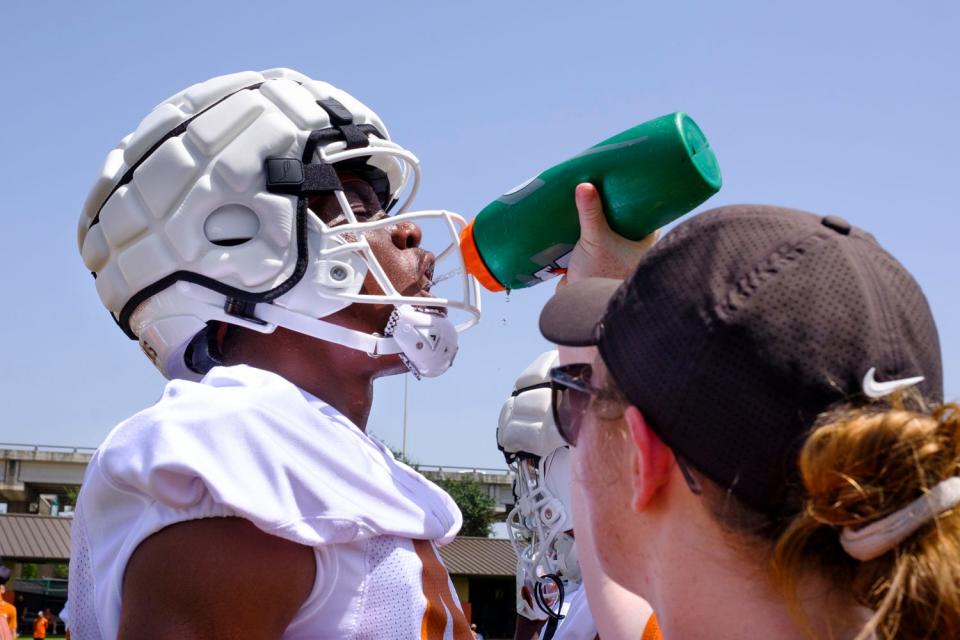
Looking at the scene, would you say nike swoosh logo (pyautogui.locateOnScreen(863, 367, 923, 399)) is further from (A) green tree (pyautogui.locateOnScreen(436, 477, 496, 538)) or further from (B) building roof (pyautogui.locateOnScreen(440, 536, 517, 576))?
(A) green tree (pyautogui.locateOnScreen(436, 477, 496, 538))

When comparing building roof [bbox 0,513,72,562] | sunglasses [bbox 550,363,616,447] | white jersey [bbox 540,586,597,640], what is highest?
sunglasses [bbox 550,363,616,447]

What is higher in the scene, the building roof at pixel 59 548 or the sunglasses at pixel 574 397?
the sunglasses at pixel 574 397

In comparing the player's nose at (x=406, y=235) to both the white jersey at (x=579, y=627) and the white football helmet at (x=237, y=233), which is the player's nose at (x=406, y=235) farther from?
the white jersey at (x=579, y=627)

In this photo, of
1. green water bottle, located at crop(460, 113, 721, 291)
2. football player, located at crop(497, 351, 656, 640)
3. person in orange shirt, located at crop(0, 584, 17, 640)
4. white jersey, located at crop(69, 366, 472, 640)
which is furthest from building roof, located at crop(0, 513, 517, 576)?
white jersey, located at crop(69, 366, 472, 640)

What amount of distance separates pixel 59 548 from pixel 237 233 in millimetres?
29833

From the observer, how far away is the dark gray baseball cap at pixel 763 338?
1413 mm

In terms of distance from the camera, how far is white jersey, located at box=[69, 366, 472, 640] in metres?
2.08

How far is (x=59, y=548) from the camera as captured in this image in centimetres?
2964

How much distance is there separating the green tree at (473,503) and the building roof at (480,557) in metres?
5.52

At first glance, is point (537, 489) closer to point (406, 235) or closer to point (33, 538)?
point (406, 235)

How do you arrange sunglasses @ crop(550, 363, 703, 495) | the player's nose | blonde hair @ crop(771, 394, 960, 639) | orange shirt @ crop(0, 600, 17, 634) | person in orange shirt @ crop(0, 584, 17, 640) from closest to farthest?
blonde hair @ crop(771, 394, 960, 639), sunglasses @ crop(550, 363, 703, 495), the player's nose, person in orange shirt @ crop(0, 584, 17, 640), orange shirt @ crop(0, 600, 17, 634)

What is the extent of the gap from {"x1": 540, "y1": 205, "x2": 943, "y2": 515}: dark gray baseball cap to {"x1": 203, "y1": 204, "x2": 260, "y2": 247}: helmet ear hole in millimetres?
1398

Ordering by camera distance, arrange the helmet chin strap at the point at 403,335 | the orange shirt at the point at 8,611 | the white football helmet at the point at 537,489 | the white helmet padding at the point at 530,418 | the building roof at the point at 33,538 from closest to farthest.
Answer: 1. the helmet chin strap at the point at 403,335
2. the white football helmet at the point at 537,489
3. the white helmet padding at the point at 530,418
4. the orange shirt at the point at 8,611
5. the building roof at the point at 33,538

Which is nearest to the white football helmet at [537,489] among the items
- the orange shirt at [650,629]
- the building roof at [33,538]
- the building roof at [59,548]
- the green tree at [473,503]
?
the orange shirt at [650,629]
